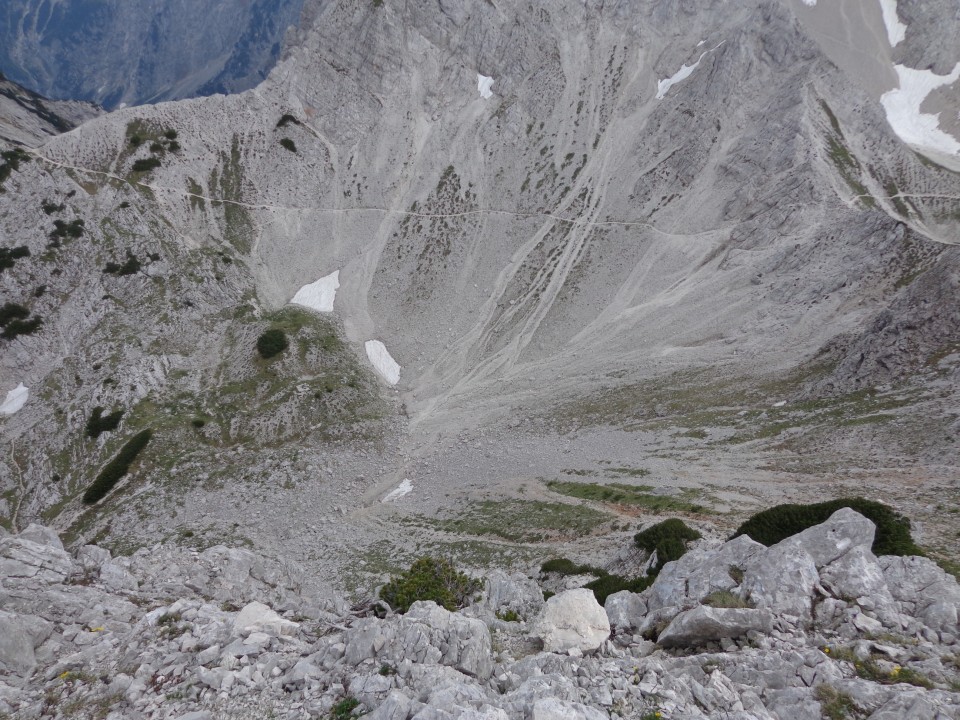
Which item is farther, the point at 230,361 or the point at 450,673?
the point at 230,361

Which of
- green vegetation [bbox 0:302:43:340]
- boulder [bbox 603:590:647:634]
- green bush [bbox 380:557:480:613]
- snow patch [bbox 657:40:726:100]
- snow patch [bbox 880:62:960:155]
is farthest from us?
snow patch [bbox 657:40:726:100]

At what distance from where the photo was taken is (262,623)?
1692cm

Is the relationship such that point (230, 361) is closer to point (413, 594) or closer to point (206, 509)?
point (206, 509)

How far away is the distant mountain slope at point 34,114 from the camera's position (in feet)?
314

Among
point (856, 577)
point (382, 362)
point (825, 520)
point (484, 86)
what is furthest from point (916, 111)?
point (856, 577)

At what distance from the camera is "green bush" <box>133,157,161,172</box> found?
6994 centimetres

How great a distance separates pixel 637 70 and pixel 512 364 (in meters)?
64.2

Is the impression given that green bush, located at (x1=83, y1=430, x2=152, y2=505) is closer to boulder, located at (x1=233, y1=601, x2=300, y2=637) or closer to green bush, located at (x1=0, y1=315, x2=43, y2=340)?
green bush, located at (x1=0, y1=315, x2=43, y2=340)

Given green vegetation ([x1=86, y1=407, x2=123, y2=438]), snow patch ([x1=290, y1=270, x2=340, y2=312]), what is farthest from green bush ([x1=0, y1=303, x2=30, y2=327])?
snow patch ([x1=290, y1=270, x2=340, y2=312])

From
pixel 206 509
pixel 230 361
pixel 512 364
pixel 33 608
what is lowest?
pixel 512 364

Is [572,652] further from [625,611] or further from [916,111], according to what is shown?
[916,111]

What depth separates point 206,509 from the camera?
44031 millimetres

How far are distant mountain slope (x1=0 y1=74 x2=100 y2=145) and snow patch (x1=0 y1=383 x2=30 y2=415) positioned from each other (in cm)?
5261

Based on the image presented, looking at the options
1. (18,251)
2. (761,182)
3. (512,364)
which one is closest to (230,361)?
(18,251)
